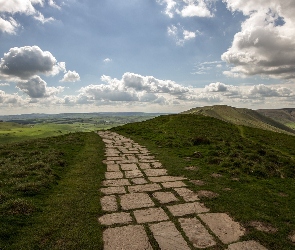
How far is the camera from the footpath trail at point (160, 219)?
5.80 metres

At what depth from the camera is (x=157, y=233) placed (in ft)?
20.3

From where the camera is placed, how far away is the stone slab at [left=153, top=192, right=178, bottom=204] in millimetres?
8406

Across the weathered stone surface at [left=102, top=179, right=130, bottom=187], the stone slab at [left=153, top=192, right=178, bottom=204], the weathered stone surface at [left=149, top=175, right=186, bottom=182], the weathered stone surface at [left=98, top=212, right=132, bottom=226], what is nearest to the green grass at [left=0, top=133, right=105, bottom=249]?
the weathered stone surface at [left=98, top=212, right=132, bottom=226]

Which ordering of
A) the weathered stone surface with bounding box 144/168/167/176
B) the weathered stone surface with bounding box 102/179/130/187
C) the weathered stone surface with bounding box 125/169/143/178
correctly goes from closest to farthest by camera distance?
A: the weathered stone surface with bounding box 102/179/130/187, the weathered stone surface with bounding box 125/169/143/178, the weathered stone surface with bounding box 144/168/167/176

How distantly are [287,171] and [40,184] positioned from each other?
12487 millimetres

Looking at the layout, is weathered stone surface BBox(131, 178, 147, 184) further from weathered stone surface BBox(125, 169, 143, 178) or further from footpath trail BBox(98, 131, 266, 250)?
weathered stone surface BBox(125, 169, 143, 178)

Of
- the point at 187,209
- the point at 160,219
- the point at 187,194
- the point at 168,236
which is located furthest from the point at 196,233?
the point at 187,194

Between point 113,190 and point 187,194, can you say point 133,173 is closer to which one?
point 113,190

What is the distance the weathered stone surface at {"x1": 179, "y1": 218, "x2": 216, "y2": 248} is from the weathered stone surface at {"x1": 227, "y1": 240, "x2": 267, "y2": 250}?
464mm

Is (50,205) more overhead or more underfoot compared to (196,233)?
more overhead

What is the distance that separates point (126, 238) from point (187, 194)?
12.3 feet

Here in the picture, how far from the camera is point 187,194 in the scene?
9047mm

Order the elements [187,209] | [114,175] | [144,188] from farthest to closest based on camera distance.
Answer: [114,175]
[144,188]
[187,209]

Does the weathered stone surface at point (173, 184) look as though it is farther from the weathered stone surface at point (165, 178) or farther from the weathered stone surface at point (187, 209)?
the weathered stone surface at point (187, 209)
